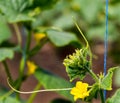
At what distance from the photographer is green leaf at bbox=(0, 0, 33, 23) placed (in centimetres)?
151

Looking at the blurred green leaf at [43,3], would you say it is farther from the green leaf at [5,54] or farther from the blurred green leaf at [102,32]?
the blurred green leaf at [102,32]

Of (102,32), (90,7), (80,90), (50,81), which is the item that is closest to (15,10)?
(50,81)

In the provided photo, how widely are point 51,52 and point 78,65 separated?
3.22m

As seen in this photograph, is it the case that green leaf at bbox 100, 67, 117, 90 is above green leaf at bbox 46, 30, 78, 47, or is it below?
above

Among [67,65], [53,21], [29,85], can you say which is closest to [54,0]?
[67,65]

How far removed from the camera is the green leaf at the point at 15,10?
1515mm

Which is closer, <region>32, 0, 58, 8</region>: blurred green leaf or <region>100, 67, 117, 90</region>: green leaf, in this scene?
<region>100, 67, 117, 90</region>: green leaf

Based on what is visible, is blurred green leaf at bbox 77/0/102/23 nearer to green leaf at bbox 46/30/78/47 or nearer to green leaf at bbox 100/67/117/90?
green leaf at bbox 46/30/78/47

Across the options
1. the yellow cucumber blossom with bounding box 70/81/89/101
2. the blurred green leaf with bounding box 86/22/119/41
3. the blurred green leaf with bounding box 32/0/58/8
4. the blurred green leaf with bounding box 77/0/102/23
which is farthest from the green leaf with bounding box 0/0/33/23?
the blurred green leaf with bounding box 86/22/119/41

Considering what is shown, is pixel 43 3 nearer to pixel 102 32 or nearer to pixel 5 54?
pixel 5 54

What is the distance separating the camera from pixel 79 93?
3.74 ft

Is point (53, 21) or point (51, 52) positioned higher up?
point (53, 21)

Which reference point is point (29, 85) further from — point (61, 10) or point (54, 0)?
point (54, 0)

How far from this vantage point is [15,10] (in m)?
1.59
